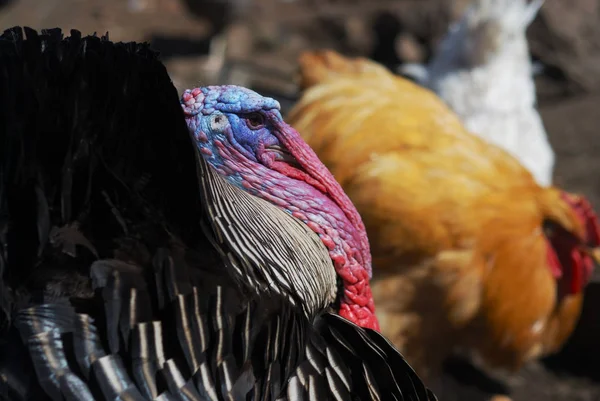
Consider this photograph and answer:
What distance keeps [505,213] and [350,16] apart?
4483 mm

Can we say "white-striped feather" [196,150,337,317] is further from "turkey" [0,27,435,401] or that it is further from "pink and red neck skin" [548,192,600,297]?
"pink and red neck skin" [548,192,600,297]

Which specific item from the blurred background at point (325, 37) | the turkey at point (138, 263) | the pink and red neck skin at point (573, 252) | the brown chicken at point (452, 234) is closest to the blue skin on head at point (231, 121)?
the turkey at point (138, 263)

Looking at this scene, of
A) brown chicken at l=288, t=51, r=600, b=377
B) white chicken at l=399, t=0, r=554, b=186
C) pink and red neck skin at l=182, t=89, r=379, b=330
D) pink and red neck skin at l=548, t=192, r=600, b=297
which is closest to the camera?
pink and red neck skin at l=182, t=89, r=379, b=330

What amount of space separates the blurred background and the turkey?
11.8 ft

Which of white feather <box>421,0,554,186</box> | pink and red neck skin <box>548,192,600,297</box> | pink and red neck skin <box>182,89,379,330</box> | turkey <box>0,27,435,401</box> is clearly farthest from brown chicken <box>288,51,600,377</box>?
turkey <box>0,27,435,401</box>

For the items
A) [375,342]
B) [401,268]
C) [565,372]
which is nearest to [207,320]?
[375,342]

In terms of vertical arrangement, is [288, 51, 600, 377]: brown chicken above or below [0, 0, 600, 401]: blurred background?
below

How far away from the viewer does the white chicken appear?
4.38 m

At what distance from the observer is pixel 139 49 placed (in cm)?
132

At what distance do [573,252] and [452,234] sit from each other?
62 centimetres

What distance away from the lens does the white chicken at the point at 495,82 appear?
4379 millimetres

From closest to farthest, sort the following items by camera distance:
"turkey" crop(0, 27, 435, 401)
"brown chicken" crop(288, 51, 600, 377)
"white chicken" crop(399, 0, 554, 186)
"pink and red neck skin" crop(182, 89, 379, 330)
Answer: "turkey" crop(0, 27, 435, 401) < "pink and red neck skin" crop(182, 89, 379, 330) < "brown chicken" crop(288, 51, 600, 377) < "white chicken" crop(399, 0, 554, 186)

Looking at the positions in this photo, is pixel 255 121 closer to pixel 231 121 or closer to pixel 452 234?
pixel 231 121

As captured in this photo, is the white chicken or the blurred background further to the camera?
the blurred background
